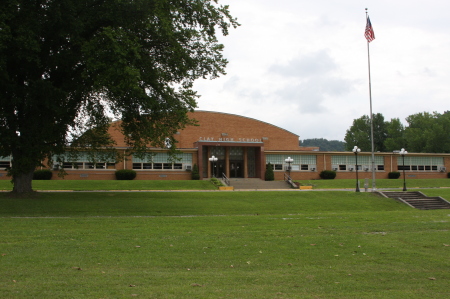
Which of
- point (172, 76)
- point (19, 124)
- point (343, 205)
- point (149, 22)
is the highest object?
point (149, 22)

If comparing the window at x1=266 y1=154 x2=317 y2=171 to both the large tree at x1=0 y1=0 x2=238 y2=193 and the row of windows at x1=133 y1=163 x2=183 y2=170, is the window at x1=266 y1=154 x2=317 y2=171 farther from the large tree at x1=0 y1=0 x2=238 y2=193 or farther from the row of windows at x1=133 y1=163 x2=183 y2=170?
the large tree at x1=0 y1=0 x2=238 y2=193

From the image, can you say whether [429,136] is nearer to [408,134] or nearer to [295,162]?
[408,134]

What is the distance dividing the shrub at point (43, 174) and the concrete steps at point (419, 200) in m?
32.0

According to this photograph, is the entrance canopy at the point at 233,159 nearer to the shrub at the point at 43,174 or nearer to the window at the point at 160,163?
the window at the point at 160,163

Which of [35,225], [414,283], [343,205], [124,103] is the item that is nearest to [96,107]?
[124,103]

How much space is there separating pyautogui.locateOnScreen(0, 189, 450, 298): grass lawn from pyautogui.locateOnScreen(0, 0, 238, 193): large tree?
7.52 metres

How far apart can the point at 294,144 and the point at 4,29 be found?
45.2 metres

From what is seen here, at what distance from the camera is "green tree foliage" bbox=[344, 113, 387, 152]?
104 m

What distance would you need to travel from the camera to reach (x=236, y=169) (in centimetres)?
5278

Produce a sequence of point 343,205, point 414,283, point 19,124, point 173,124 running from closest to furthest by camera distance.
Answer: point 414,283 → point 19,124 → point 173,124 → point 343,205

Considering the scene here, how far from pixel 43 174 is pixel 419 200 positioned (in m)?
34.9

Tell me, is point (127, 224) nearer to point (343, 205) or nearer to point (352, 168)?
point (343, 205)

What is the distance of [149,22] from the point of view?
20.7 metres

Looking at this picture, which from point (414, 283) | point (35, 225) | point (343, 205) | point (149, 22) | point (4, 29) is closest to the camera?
point (414, 283)
